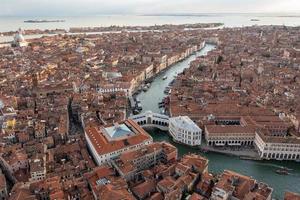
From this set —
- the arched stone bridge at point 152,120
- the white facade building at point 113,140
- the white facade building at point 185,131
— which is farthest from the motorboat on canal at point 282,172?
the arched stone bridge at point 152,120

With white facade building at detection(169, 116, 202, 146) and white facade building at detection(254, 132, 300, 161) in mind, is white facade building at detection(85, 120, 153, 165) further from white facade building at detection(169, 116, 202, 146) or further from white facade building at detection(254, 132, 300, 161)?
white facade building at detection(254, 132, 300, 161)

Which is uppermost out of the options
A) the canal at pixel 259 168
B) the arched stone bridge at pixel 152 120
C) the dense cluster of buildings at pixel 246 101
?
the dense cluster of buildings at pixel 246 101

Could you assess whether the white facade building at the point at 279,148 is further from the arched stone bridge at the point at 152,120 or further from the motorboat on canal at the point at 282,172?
the arched stone bridge at the point at 152,120

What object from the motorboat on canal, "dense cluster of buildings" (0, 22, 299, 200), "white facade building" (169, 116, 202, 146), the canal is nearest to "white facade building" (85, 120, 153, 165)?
"dense cluster of buildings" (0, 22, 299, 200)

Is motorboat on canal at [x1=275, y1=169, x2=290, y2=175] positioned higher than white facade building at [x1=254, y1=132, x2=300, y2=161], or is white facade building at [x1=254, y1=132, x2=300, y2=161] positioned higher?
white facade building at [x1=254, y1=132, x2=300, y2=161]

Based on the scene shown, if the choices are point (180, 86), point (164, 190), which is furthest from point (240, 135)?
→ point (180, 86)

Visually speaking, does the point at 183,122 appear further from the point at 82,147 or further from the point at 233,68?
the point at 233,68
